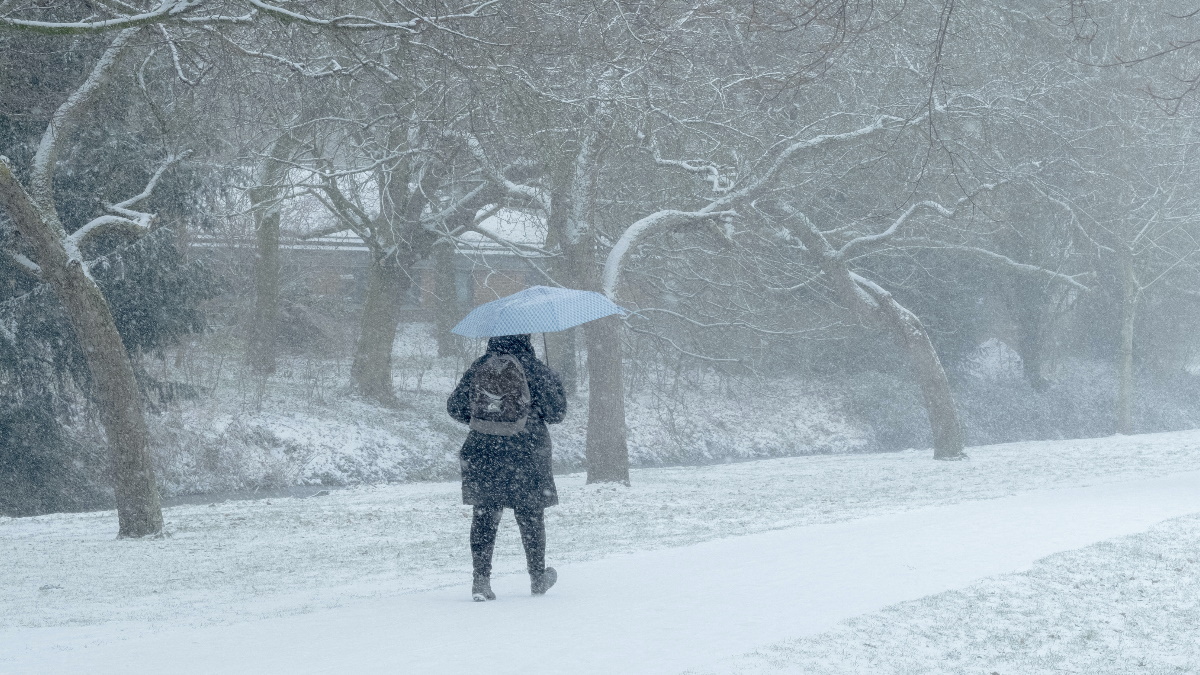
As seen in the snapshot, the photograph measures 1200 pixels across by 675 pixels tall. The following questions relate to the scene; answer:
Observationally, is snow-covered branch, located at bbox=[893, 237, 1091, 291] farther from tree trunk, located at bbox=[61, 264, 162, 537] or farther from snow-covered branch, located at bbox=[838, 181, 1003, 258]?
tree trunk, located at bbox=[61, 264, 162, 537]

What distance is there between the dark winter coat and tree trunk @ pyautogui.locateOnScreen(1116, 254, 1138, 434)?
2820 centimetres

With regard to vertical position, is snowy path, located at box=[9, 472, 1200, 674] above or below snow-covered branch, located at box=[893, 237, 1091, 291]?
below

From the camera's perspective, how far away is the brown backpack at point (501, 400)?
24.6ft

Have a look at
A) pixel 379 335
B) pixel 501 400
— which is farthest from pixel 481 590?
pixel 379 335

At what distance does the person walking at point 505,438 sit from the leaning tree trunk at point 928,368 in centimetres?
1767

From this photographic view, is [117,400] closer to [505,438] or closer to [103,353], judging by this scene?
[103,353]

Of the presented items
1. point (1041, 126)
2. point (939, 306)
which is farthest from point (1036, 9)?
point (939, 306)

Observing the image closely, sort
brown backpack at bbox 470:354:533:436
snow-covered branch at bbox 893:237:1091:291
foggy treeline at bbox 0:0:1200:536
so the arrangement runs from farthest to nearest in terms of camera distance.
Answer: snow-covered branch at bbox 893:237:1091:291, foggy treeline at bbox 0:0:1200:536, brown backpack at bbox 470:354:533:436

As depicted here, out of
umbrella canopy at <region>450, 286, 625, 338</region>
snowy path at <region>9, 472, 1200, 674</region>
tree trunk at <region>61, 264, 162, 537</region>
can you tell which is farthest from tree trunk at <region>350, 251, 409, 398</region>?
umbrella canopy at <region>450, 286, 625, 338</region>

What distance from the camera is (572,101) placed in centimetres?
1647

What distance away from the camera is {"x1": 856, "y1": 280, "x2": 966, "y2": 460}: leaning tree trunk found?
24.2 meters

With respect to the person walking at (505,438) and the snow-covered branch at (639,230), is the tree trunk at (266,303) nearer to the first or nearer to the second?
the snow-covered branch at (639,230)

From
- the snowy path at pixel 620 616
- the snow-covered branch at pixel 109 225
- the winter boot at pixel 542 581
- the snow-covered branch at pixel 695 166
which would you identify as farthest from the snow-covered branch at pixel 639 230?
the winter boot at pixel 542 581

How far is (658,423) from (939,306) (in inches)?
326
